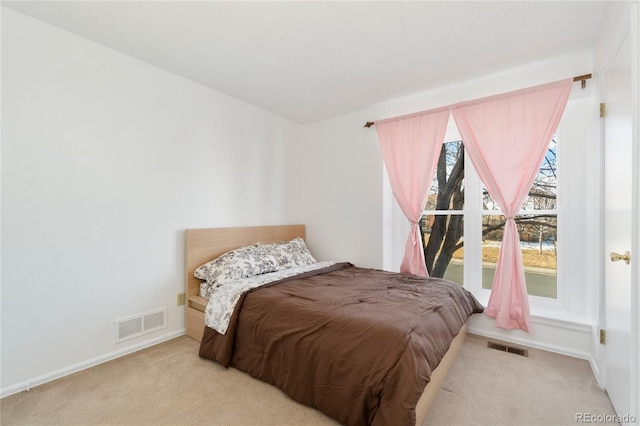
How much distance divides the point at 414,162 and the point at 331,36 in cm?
150

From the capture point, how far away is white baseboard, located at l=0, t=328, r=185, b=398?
1.80 m

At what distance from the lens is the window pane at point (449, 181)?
9.84 feet

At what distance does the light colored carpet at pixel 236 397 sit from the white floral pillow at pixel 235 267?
27.0 inches

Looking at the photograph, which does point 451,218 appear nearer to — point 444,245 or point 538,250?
point 444,245

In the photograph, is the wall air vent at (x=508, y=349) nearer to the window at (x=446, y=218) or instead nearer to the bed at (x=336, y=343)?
the bed at (x=336, y=343)

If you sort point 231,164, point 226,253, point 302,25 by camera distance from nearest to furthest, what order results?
1. point 302,25
2. point 226,253
3. point 231,164

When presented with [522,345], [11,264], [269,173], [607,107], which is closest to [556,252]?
[522,345]

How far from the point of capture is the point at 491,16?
187cm

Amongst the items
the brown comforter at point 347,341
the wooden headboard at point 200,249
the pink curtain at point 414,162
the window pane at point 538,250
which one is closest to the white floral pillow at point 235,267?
the wooden headboard at point 200,249

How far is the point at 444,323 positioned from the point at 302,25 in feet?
7.18

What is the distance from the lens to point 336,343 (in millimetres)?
1593

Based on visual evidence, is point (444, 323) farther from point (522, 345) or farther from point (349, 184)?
point (349, 184)

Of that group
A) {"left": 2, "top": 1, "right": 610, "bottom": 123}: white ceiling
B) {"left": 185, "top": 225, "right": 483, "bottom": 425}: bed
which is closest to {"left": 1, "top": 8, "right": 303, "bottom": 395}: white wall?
{"left": 2, "top": 1, "right": 610, "bottom": 123}: white ceiling

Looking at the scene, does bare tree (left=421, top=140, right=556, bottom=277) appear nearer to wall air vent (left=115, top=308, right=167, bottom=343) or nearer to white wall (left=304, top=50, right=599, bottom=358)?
white wall (left=304, top=50, right=599, bottom=358)
